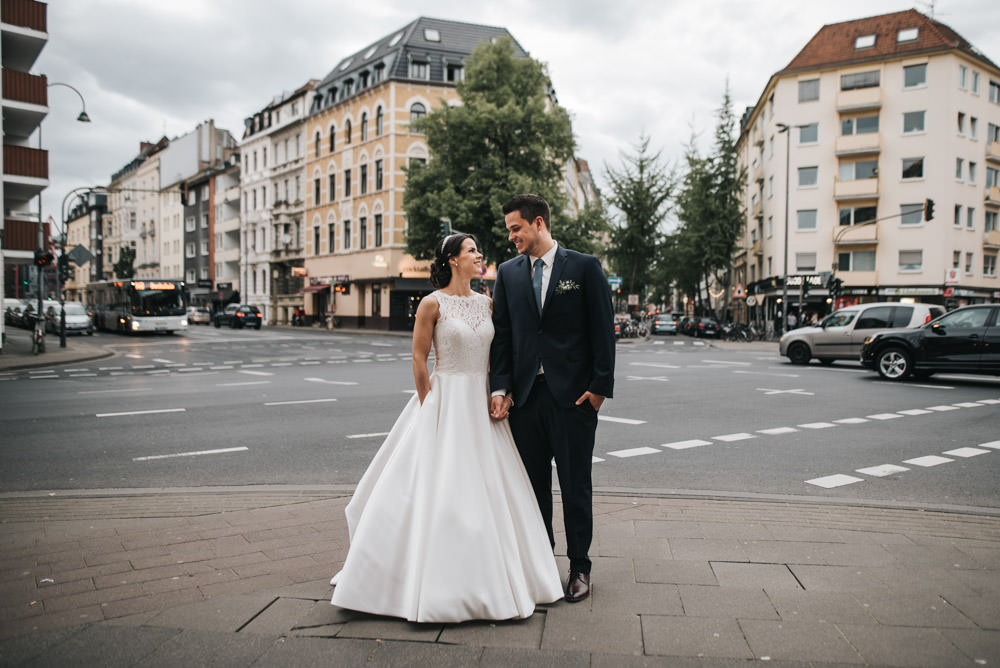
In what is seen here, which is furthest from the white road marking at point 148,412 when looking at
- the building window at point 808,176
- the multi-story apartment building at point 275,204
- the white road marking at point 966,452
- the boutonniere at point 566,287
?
the multi-story apartment building at point 275,204

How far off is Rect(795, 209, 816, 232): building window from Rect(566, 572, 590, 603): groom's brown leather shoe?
157 feet

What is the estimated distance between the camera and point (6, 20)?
27.8 meters

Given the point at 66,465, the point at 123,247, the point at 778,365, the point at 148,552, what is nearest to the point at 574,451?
the point at 148,552

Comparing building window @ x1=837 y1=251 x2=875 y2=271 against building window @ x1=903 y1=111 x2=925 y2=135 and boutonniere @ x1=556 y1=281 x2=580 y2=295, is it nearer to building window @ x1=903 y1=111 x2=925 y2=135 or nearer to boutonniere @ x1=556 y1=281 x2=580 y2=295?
building window @ x1=903 y1=111 x2=925 y2=135

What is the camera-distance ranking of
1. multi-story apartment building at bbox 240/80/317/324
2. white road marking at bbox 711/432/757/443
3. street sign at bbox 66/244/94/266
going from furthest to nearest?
multi-story apartment building at bbox 240/80/317/324 → street sign at bbox 66/244/94/266 → white road marking at bbox 711/432/757/443

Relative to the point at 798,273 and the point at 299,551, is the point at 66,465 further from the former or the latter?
the point at 798,273

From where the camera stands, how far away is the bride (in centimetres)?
318

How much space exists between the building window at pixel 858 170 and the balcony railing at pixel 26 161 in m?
43.1

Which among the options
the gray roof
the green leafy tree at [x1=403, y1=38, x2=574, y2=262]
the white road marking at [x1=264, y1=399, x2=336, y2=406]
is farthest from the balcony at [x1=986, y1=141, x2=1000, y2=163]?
the white road marking at [x1=264, y1=399, x2=336, y2=406]

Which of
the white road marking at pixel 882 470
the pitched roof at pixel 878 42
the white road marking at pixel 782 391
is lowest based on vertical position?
the white road marking at pixel 782 391

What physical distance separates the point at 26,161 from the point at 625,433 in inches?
1174

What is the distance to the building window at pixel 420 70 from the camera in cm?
4762

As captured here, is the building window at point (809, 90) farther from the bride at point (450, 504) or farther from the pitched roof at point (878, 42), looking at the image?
the bride at point (450, 504)

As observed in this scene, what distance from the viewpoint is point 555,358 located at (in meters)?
3.56
